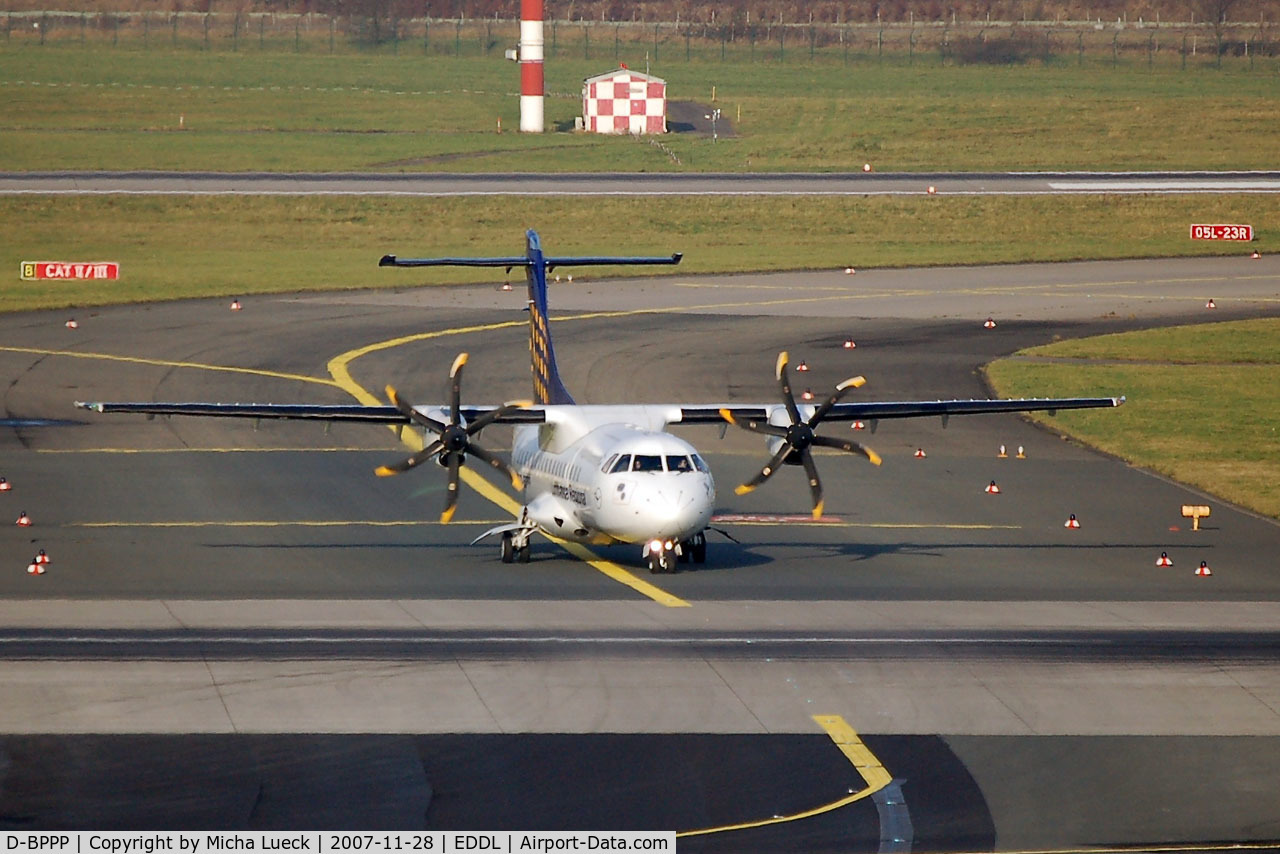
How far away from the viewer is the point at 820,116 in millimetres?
130625

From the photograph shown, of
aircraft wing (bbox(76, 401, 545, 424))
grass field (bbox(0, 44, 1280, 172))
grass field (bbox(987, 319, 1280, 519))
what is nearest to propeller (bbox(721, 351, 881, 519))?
aircraft wing (bbox(76, 401, 545, 424))

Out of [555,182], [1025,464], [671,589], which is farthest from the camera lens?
[555,182]

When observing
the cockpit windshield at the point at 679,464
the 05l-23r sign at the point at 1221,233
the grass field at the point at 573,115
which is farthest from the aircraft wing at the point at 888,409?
the grass field at the point at 573,115

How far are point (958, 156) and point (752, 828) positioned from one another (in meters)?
104

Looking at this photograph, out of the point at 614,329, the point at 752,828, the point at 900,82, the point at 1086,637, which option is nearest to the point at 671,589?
the point at 1086,637

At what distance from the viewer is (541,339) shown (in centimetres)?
4062

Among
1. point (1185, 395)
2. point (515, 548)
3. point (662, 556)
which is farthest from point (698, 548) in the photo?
point (1185, 395)

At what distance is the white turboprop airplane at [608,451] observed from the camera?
34344 millimetres

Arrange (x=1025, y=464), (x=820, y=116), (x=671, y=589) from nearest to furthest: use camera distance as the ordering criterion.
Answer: (x=671, y=589)
(x=1025, y=464)
(x=820, y=116)

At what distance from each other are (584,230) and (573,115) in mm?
47326

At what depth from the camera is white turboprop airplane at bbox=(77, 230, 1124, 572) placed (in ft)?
113

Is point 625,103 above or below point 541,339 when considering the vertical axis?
below

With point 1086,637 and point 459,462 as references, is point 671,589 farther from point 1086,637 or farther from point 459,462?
point 1086,637

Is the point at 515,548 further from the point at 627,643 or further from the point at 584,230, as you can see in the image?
the point at 584,230
